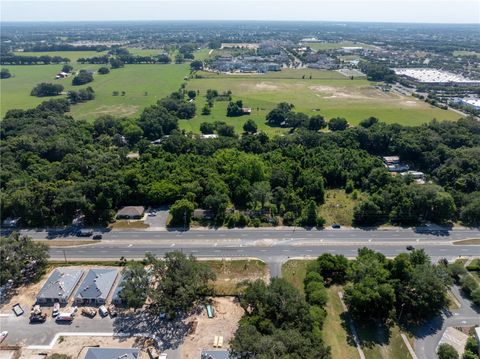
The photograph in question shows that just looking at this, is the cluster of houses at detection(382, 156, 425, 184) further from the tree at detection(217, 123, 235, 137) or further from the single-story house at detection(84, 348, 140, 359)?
the single-story house at detection(84, 348, 140, 359)

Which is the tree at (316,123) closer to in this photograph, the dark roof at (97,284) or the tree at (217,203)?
the tree at (217,203)

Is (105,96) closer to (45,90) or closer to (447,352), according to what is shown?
(45,90)

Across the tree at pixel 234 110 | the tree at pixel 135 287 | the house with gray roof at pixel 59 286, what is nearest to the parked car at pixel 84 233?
the house with gray roof at pixel 59 286

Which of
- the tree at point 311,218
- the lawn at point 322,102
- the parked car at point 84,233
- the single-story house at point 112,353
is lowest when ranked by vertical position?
the single-story house at point 112,353

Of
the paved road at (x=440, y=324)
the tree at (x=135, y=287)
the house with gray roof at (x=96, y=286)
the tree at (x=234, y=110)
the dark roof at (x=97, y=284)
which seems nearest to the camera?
the paved road at (x=440, y=324)

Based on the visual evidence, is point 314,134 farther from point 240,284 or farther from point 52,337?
point 52,337


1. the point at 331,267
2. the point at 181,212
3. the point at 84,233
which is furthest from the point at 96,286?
the point at 331,267

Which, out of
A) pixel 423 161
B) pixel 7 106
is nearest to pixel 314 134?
pixel 423 161
